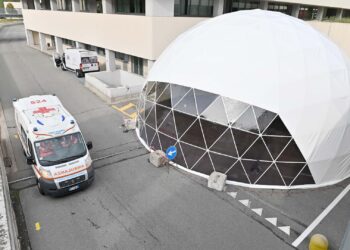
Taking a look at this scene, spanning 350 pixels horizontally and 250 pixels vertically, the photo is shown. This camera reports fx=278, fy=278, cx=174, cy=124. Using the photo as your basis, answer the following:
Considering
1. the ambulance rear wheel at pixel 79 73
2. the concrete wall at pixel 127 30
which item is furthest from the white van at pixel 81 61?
the concrete wall at pixel 127 30

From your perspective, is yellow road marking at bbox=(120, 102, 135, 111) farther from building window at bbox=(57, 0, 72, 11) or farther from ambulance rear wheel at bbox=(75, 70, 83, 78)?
building window at bbox=(57, 0, 72, 11)

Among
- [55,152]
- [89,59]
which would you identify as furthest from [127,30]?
[55,152]

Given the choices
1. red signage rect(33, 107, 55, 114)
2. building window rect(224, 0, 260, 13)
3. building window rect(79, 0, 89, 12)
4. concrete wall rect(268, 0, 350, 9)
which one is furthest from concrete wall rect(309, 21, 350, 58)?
building window rect(79, 0, 89, 12)

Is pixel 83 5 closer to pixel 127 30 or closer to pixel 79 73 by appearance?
pixel 79 73

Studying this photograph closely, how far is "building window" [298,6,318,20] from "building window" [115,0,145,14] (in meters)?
22.3

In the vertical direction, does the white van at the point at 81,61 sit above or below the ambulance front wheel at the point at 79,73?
above

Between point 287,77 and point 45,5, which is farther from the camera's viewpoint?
point 45,5

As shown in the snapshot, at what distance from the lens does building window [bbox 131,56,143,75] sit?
2542 centimetres

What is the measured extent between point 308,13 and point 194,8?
867 inches

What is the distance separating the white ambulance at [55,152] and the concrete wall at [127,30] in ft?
34.1

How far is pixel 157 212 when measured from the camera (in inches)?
403

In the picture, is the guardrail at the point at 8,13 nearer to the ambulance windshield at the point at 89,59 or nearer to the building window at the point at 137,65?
the ambulance windshield at the point at 89,59

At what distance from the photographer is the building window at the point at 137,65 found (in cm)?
2542

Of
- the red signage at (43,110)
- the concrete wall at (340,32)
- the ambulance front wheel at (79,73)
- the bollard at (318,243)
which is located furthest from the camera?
the ambulance front wheel at (79,73)
